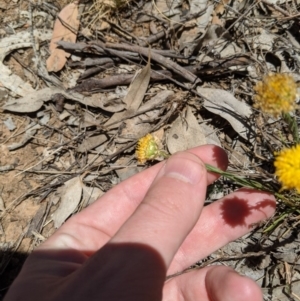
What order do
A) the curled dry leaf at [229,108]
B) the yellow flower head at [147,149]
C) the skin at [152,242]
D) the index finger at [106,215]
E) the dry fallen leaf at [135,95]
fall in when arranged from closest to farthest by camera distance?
the skin at [152,242] → the index finger at [106,215] → the yellow flower head at [147,149] → the curled dry leaf at [229,108] → the dry fallen leaf at [135,95]

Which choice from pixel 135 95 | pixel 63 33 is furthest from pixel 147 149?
pixel 63 33

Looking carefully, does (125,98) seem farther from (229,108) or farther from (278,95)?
(278,95)

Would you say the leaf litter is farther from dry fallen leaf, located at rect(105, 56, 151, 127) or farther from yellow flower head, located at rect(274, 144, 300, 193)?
yellow flower head, located at rect(274, 144, 300, 193)

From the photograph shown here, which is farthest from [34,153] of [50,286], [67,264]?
[50,286]

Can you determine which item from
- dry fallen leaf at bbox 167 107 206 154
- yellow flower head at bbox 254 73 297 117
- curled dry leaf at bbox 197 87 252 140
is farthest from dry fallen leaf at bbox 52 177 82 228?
yellow flower head at bbox 254 73 297 117

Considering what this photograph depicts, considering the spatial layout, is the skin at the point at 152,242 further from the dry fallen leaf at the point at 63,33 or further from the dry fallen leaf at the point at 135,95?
the dry fallen leaf at the point at 63,33

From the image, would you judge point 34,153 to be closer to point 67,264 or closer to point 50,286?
point 67,264

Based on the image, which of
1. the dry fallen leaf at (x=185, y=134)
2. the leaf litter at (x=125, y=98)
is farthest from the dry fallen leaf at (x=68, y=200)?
the dry fallen leaf at (x=185, y=134)

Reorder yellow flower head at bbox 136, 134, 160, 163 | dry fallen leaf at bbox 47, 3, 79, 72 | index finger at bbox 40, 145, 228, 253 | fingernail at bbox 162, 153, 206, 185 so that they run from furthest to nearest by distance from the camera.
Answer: dry fallen leaf at bbox 47, 3, 79, 72, yellow flower head at bbox 136, 134, 160, 163, index finger at bbox 40, 145, 228, 253, fingernail at bbox 162, 153, 206, 185
